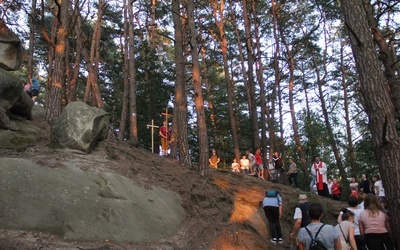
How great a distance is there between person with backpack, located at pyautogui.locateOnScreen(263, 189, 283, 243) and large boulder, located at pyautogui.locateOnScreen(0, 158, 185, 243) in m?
2.45

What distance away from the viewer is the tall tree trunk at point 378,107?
5652 millimetres

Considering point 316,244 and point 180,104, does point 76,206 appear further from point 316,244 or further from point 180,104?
point 180,104

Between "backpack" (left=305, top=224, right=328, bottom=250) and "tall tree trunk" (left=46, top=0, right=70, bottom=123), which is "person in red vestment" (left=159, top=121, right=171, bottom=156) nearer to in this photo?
"tall tree trunk" (left=46, top=0, right=70, bottom=123)

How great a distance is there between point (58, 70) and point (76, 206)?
6157mm

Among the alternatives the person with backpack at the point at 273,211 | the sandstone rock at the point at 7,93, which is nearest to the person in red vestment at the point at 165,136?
the sandstone rock at the point at 7,93

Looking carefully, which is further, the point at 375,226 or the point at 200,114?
the point at 200,114

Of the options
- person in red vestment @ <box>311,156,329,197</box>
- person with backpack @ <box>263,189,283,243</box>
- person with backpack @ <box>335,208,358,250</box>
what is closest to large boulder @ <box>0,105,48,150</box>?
person with backpack @ <box>263,189,283,243</box>

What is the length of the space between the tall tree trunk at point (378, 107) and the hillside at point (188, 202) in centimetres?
433

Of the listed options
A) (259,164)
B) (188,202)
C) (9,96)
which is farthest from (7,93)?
(259,164)

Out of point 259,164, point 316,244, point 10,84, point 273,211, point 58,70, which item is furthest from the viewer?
point 259,164

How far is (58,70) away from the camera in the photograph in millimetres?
11523

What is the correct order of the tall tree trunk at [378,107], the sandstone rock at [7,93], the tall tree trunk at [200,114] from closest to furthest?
the tall tree trunk at [378,107]
the sandstone rock at [7,93]
the tall tree trunk at [200,114]

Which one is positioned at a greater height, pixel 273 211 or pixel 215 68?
pixel 215 68

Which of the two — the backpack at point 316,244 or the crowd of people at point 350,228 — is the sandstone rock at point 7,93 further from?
the backpack at point 316,244
